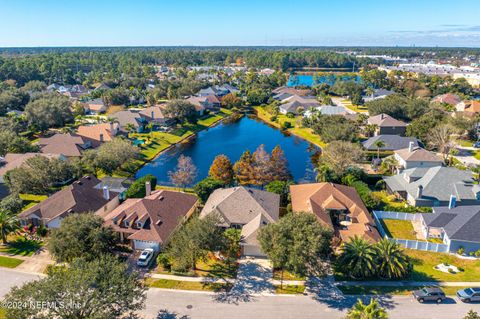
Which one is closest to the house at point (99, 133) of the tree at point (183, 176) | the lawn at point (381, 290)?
the tree at point (183, 176)

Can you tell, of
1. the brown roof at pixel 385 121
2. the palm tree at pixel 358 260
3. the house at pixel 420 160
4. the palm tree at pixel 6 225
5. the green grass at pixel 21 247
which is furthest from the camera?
the brown roof at pixel 385 121

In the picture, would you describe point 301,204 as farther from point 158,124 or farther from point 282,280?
point 158,124

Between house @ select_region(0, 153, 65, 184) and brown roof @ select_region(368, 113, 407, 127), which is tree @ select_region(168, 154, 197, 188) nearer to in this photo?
house @ select_region(0, 153, 65, 184)

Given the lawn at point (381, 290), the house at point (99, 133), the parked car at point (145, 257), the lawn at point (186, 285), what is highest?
the house at point (99, 133)

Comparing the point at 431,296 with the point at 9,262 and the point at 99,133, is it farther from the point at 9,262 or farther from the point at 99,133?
the point at 99,133

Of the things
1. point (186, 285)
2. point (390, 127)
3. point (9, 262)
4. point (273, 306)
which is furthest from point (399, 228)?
point (390, 127)

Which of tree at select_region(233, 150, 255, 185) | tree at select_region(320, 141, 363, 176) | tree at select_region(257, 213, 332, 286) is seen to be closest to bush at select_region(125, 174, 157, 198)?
tree at select_region(233, 150, 255, 185)

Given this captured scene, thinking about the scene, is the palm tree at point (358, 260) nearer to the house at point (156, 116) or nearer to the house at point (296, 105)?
the house at point (156, 116)
